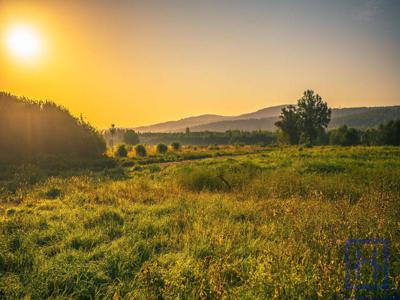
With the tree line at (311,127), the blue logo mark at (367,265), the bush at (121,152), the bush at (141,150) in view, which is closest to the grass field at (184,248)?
the blue logo mark at (367,265)

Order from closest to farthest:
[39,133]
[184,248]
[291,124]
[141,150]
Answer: [184,248]
[39,133]
[141,150]
[291,124]

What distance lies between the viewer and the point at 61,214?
5.92 meters

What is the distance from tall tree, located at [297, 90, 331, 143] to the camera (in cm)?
6469

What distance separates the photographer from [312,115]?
65.6m

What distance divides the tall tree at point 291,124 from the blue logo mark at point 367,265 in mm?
63425

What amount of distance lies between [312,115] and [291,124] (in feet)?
22.3

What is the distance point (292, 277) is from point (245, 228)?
5.79 feet

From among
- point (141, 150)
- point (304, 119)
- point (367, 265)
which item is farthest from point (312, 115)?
point (367, 265)

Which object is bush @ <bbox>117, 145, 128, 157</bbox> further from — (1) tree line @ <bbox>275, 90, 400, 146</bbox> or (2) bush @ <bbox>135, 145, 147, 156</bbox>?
(1) tree line @ <bbox>275, 90, 400, 146</bbox>

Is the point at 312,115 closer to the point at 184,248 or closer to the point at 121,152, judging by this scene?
the point at 121,152

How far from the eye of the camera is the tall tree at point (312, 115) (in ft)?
212

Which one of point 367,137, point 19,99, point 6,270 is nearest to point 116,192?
point 6,270

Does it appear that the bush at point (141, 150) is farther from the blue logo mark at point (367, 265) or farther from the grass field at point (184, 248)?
the blue logo mark at point (367, 265)

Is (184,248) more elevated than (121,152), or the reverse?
(121,152)
